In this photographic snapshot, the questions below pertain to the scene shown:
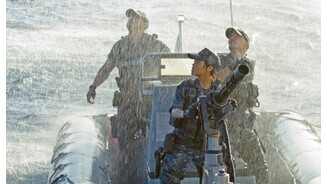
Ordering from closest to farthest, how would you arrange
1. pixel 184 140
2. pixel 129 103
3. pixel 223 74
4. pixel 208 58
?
pixel 208 58, pixel 184 140, pixel 223 74, pixel 129 103

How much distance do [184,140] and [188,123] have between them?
187 millimetres

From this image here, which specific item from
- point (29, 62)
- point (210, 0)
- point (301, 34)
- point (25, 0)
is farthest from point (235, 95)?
point (25, 0)

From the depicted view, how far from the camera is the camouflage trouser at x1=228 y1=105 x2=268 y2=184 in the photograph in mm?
7133

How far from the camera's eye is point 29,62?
1820 centimetres

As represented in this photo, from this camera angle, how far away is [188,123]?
576cm

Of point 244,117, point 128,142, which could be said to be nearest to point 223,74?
point 244,117

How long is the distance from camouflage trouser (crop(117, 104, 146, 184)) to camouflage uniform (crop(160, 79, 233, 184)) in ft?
7.34

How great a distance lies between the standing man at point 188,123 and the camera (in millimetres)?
5547

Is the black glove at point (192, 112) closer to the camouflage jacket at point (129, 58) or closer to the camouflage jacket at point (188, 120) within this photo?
the camouflage jacket at point (188, 120)

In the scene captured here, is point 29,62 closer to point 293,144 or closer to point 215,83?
point 293,144

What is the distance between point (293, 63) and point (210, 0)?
745 centimetres

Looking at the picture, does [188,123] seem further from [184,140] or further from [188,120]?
[184,140]

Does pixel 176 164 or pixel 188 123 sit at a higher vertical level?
pixel 188 123

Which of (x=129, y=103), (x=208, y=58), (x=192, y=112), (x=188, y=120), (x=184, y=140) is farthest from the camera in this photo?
(x=129, y=103)
